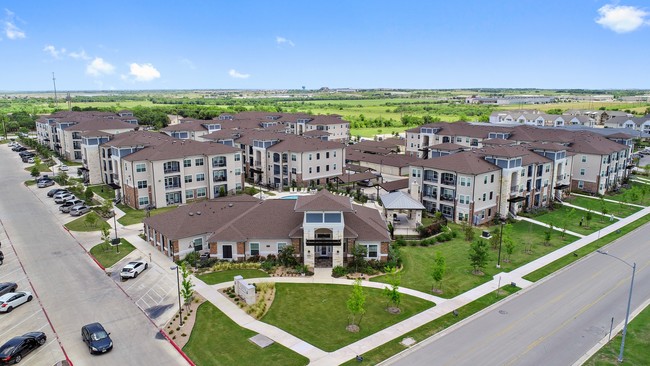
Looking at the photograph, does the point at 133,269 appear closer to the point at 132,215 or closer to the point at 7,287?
the point at 7,287

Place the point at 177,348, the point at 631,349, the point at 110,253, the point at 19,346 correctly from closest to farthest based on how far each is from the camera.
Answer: the point at 19,346, the point at 177,348, the point at 631,349, the point at 110,253

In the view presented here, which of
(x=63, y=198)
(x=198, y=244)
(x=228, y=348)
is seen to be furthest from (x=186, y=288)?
(x=63, y=198)

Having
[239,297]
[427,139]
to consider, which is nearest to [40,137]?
[427,139]

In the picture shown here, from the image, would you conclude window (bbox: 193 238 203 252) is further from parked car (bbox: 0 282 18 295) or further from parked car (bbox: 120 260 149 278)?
parked car (bbox: 0 282 18 295)

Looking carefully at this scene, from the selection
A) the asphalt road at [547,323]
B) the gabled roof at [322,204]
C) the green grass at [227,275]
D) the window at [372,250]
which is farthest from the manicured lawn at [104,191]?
the asphalt road at [547,323]

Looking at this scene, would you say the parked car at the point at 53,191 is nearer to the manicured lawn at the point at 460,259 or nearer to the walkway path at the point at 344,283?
the walkway path at the point at 344,283

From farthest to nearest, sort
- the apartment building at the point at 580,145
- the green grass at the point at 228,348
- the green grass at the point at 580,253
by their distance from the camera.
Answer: the apartment building at the point at 580,145 → the green grass at the point at 580,253 → the green grass at the point at 228,348
